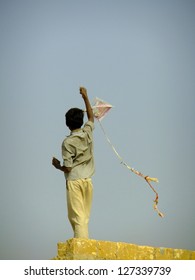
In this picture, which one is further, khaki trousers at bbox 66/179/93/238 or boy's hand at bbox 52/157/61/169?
boy's hand at bbox 52/157/61/169

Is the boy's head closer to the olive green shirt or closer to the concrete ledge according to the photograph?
the olive green shirt

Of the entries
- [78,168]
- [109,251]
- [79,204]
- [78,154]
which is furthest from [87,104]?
[109,251]

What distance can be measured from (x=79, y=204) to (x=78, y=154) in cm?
72

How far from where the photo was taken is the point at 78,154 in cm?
1586

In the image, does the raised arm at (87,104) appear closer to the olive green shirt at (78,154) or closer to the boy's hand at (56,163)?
the olive green shirt at (78,154)

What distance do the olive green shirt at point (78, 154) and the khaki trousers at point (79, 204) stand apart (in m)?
0.11

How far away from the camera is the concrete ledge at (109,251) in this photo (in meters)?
14.8

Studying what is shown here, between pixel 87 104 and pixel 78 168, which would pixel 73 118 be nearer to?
pixel 87 104

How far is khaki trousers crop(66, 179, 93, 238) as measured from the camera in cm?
1565

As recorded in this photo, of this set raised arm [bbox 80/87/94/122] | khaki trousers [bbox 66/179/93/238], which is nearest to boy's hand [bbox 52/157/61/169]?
khaki trousers [bbox 66/179/93/238]

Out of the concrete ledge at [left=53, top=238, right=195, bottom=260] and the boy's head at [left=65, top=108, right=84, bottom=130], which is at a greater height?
the boy's head at [left=65, top=108, right=84, bottom=130]

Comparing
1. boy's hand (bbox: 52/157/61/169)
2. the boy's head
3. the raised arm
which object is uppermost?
the raised arm

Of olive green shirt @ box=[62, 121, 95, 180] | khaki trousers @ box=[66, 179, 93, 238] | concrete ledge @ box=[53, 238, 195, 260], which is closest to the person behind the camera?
concrete ledge @ box=[53, 238, 195, 260]

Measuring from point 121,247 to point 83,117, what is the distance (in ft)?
6.89
